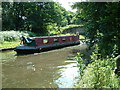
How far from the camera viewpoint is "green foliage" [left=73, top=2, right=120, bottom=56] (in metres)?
7.65

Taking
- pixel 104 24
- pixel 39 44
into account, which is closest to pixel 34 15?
pixel 39 44

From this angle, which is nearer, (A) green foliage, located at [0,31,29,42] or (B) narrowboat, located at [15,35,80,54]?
(B) narrowboat, located at [15,35,80,54]

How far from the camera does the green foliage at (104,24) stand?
765cm

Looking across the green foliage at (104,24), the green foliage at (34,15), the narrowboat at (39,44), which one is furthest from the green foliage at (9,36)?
the green foliage at (104,24)

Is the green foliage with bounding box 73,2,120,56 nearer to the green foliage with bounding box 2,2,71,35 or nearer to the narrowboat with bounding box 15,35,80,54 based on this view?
the narrowboat with bounding box 15,35,80,54

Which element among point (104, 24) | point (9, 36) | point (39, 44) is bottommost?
point (39, 44)

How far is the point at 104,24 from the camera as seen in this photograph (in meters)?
8.56

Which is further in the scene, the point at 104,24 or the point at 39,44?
the point at 39,44

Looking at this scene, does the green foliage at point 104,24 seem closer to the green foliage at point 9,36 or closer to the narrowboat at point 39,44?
the narrowboat at point 39,44

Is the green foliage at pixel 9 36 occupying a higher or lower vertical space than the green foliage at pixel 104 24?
lower

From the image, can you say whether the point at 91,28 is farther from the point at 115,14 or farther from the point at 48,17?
the point at 48,17

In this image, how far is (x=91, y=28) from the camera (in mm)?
9148

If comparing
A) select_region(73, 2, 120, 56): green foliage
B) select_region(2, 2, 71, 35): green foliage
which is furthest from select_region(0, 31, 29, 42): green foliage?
select_region(73, 2, 120, 56): green foliage

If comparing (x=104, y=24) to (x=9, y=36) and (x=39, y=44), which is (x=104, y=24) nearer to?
(x=39, y=44)
